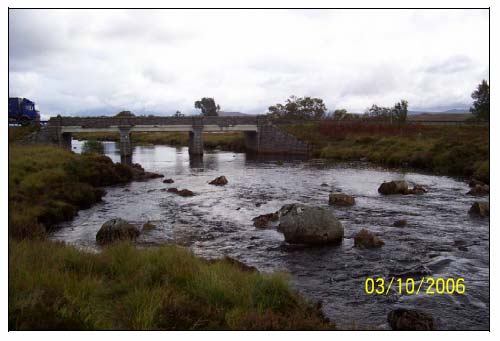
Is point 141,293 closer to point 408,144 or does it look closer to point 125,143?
point 408,144

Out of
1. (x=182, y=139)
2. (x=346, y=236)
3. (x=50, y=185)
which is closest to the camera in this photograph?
(x=346, y=236)

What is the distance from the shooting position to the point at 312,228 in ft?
53.3

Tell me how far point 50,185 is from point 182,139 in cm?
7331

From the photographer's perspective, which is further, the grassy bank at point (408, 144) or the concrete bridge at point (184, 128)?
the concrete bridge at point (184, 128)

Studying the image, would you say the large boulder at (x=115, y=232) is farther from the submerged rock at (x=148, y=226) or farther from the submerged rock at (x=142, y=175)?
the submerged rock at (x=142, y=175)

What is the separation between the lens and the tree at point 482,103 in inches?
2269

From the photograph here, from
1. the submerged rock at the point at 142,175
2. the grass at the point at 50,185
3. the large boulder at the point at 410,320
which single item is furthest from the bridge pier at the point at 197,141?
the large boulder at the point at 410,320

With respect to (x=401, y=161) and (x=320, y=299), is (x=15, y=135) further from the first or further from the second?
(x=320, y=299)

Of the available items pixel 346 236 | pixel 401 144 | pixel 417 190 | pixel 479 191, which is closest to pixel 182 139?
pixel 401 144

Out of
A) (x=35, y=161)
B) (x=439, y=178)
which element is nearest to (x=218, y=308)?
(x=35, y=161)

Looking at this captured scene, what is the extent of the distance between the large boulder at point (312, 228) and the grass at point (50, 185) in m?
9.16

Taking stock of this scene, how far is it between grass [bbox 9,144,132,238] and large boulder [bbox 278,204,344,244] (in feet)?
30.0

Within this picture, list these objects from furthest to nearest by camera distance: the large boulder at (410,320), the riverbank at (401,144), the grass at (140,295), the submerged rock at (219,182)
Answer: the riverbank at (401,144)
the submerged rock at (219,182)
the large boulder at (410,320)
the grass at (140,295)
